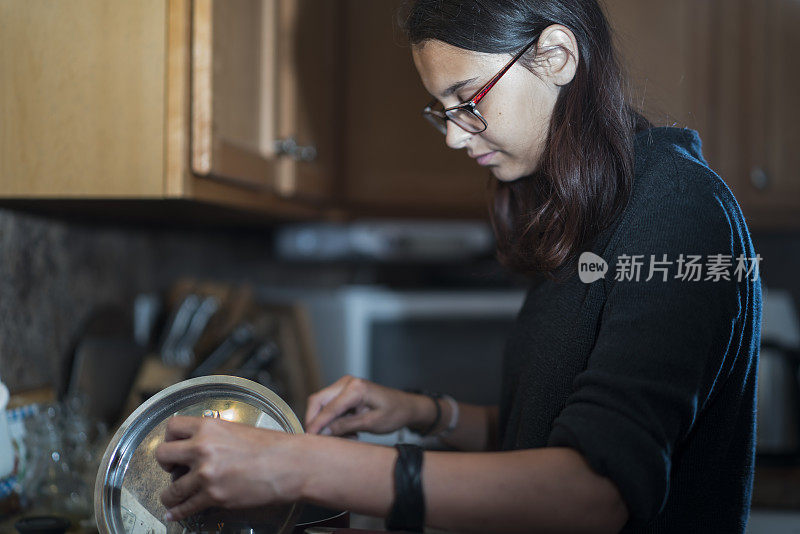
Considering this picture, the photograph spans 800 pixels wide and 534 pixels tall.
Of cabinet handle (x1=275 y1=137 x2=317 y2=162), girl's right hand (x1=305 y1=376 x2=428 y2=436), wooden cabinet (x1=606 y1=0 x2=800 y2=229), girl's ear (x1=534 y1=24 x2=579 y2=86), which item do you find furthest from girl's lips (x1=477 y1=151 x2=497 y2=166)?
wooden cabinet (x1=606 y1=0 x2=800 y2=229)

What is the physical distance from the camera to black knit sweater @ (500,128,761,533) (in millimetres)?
585

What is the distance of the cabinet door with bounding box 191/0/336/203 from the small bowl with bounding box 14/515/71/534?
49 centimetres

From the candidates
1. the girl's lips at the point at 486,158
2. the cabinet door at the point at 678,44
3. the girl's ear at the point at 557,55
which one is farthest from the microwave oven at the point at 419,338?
the girl's ear at the point at 557,55

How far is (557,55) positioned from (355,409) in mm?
504

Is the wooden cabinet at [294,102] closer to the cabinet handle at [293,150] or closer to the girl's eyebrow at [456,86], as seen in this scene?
the cabinet handle at [293,150]

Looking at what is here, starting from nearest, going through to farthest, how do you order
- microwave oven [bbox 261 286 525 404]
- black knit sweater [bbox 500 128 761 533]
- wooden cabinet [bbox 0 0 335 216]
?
black knit sweater [bbox 500 128 761 533]
wooden cabinet [bbox 0 0 335 216]
microwave oven [bbox 261 286 525 404]

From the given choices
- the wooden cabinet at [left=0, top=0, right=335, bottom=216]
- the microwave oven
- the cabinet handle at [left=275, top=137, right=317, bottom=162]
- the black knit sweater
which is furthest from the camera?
the microwave oven

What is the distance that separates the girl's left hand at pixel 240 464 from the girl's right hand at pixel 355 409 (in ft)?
0.98

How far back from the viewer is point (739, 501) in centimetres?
73

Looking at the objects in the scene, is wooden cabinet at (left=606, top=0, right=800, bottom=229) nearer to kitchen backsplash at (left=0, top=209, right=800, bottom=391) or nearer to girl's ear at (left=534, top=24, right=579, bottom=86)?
kitchen backsplash at (left=0, top=209, right=800, bottom=391)

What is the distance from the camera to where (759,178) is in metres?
1.81

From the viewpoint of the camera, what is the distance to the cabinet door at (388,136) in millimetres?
1854

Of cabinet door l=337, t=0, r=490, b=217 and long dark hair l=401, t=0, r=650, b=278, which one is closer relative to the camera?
long dark hair l=401, t=0, r=650, b=278

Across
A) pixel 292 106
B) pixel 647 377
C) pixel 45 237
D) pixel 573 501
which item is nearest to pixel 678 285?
pixel 647 377
